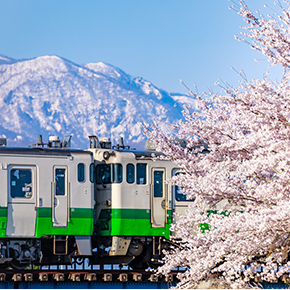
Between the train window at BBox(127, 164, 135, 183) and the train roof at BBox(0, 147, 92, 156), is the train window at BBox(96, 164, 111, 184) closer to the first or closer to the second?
the train window at BBox(127, 164, 135, 183)

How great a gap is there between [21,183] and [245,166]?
9263 mm

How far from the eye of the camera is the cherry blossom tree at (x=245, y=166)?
11258 millimetres

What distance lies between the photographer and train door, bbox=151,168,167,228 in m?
20.6

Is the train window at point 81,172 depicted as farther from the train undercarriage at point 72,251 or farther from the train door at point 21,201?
the train undercarriage at point 72,251

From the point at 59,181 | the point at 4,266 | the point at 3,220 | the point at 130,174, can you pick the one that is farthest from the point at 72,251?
the point at 130,174

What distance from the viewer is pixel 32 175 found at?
19500 millimetres

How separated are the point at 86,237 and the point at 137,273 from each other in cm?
185

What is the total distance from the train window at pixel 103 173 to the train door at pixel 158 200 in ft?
4.24

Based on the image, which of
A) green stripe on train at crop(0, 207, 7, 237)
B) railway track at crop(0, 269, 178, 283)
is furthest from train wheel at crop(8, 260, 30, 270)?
green stripe on train at crop(0, 207, 7, 237)

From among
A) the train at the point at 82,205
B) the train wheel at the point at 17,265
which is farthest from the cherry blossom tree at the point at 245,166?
the train wheel at the point at 17,265

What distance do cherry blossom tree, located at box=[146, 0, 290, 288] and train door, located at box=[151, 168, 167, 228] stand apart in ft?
17.8

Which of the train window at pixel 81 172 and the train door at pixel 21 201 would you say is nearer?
the train door at pixel 21 201

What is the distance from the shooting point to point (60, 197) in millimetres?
19688

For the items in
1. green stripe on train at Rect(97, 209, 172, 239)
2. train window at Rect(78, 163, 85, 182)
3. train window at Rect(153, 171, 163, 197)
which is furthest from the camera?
train window at Rect(153, 171, 163, 197)
